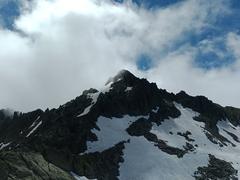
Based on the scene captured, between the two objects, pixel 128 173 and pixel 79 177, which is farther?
pixel 128 173

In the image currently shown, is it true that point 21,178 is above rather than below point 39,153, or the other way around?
below

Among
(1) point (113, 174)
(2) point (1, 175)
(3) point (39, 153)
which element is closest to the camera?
(2) point (1, 175)

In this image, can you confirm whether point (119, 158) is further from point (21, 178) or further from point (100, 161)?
point (21, 178)

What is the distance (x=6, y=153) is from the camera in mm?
159000

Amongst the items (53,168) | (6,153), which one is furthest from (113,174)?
(6,153)

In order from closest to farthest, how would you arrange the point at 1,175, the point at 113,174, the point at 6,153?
the point at 1,175 → the point at 6,153 → the point at 113,174

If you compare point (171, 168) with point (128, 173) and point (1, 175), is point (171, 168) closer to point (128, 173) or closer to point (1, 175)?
point (128, 173)

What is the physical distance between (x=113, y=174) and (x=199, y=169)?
32.7m

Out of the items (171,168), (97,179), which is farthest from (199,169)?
(97,179)

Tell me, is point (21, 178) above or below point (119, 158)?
below

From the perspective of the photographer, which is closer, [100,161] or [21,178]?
[21,178]

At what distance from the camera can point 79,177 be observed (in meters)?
172

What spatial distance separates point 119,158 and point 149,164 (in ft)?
36.1

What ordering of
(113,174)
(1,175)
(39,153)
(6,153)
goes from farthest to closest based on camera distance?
1. (113,174)
2. (39,153)
3. (6,153)
4. (1,175)
